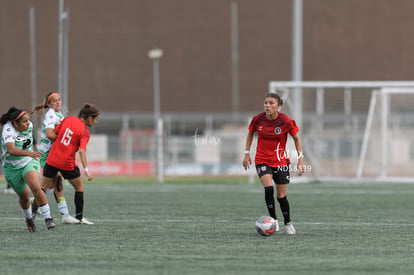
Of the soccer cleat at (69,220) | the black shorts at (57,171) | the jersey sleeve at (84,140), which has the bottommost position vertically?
the soccer cleat at (69,220)

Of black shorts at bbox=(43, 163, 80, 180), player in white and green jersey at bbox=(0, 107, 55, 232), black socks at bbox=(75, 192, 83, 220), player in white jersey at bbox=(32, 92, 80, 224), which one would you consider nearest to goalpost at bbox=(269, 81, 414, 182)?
player in white jersey at bbox=(32, 92, 80, 224)

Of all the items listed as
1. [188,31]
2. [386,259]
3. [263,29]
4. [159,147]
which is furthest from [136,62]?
[386,259]

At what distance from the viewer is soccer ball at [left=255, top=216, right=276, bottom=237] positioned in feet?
36.1

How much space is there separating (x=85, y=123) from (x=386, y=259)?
5343 mm

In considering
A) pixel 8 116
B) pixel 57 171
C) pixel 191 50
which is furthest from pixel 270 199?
pixel 191 50

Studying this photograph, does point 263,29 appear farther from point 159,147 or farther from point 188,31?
point 159,147

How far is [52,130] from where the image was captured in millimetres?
12586

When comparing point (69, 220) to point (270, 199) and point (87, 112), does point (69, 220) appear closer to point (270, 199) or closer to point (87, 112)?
point (87, 112)

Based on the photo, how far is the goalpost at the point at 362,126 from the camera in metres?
26.8

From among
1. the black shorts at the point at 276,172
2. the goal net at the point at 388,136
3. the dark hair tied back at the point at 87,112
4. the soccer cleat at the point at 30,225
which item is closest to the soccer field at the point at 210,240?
the soccer cleat at the point at 30,225

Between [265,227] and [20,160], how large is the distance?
3.37m

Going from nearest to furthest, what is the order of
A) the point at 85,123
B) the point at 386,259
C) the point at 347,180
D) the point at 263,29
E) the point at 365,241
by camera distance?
the point at 386,259
the point at 365,241
the point at 85,123
the point at 347,180
the point at 263,29

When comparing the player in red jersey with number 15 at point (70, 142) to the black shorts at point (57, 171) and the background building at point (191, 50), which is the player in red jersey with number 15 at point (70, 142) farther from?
the background building at point (191, 50)

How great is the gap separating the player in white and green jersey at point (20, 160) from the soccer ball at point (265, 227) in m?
2.84
